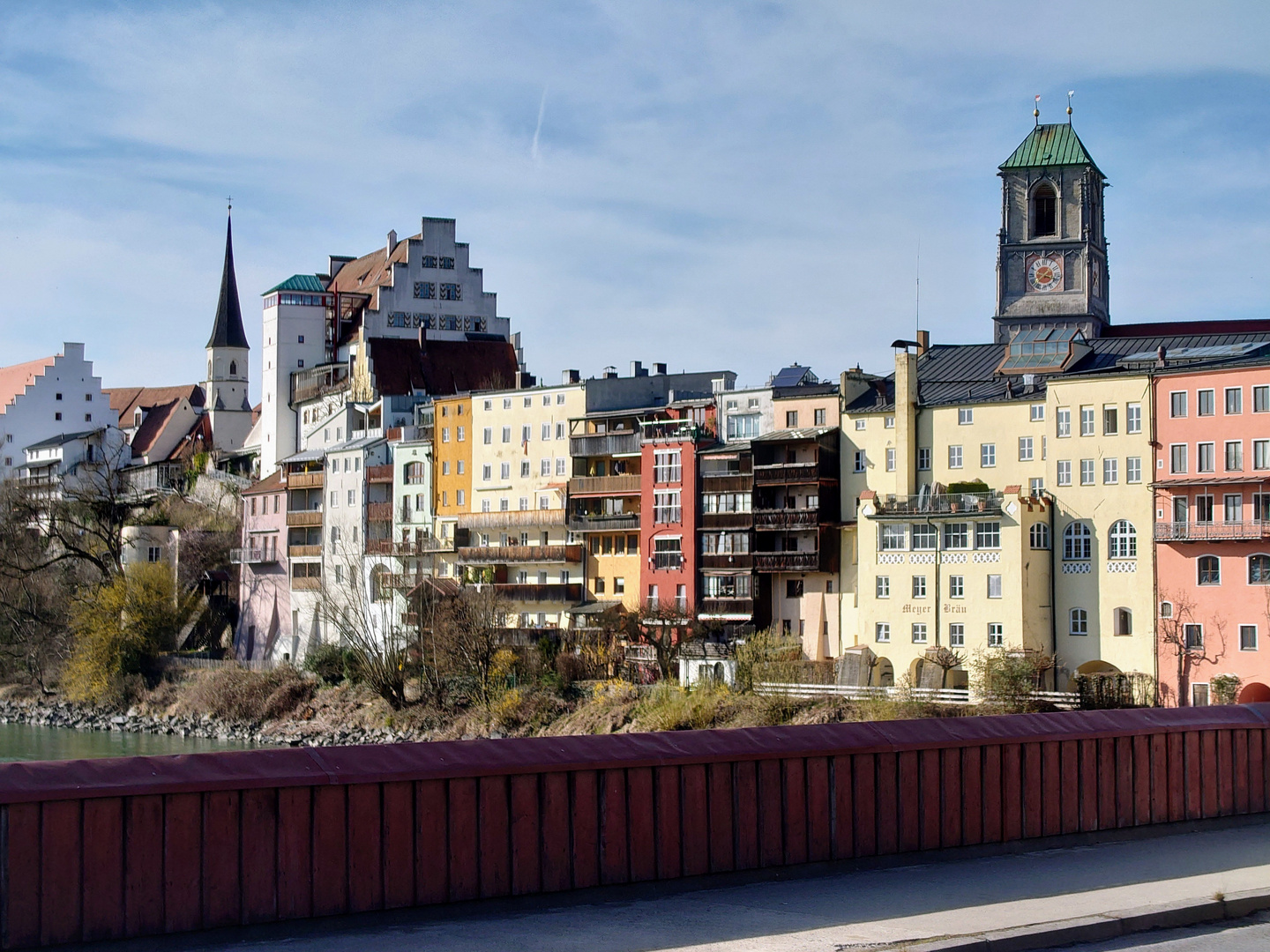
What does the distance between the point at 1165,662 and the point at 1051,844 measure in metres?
40.2

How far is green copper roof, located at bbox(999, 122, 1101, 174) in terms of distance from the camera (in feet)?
310

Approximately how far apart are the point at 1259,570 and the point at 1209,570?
6.16ft

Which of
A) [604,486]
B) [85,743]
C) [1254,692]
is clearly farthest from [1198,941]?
[85,743]

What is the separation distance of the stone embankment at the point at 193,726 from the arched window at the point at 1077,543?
26915 mm

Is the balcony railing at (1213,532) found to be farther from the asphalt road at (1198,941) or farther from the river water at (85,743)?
the asphalt road at (1198,941)

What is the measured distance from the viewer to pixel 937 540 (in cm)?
6322

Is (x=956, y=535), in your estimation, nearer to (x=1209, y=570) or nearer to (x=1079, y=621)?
(x=1079, y=621)

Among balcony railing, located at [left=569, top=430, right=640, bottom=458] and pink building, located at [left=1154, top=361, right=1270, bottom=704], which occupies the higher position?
balcony railing, located at [left=569, top=430, right=640, bottom=458]

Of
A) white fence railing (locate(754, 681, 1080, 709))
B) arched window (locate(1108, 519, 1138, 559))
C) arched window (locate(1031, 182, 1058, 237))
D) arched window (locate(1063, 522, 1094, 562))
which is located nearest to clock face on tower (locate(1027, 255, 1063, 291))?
arched window (locate(1031, 182, 1058, 237))

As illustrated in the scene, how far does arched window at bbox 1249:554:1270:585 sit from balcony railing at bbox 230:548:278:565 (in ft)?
183

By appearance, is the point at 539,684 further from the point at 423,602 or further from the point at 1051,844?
the point at 1051,844

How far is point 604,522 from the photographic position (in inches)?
3012

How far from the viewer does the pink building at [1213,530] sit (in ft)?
185

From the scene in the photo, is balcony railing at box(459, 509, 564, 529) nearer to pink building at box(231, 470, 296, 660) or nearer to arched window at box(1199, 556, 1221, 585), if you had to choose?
pink building at box(231, 470, 296, 660)
